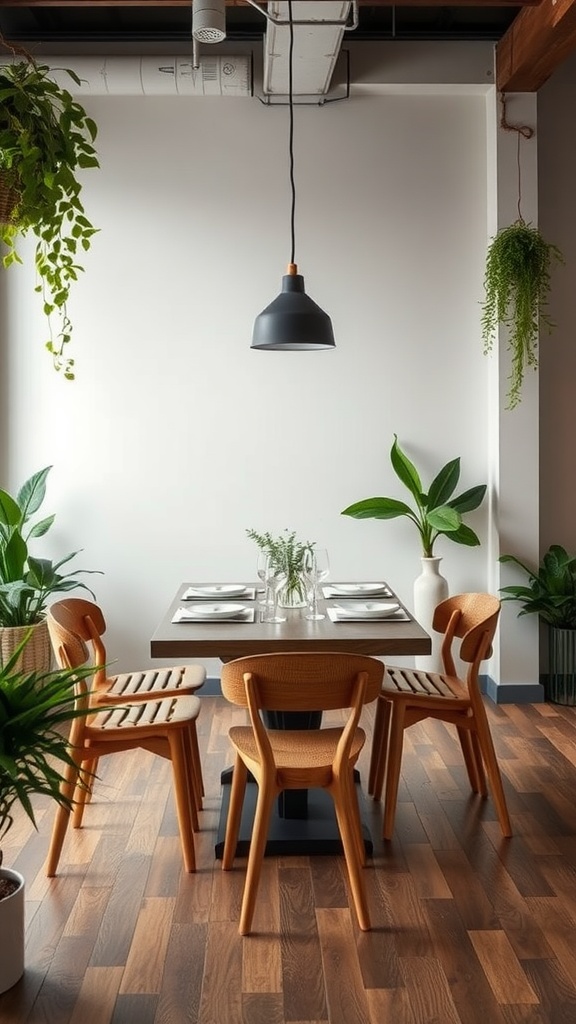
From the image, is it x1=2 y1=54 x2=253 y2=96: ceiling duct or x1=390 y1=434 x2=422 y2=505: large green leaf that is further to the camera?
x1=390 y1=434 x2=422 y2=505: large green leaf

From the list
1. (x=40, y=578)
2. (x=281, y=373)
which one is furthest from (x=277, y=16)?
(x=40, y=578)

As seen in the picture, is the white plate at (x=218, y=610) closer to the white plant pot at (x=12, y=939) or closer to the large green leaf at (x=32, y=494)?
the white plant pot at (x=12, y=939)

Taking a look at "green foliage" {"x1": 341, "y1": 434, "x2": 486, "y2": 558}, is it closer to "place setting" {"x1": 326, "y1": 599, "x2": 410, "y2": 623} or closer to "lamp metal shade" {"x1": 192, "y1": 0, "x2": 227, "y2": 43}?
"place setting" {"x1": 326, "y1": 599, "x2": 410, "y2": 623}

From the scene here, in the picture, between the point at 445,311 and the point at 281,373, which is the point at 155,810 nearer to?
the point at 281,373

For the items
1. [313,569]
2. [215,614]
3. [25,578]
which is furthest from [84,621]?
[25,578]

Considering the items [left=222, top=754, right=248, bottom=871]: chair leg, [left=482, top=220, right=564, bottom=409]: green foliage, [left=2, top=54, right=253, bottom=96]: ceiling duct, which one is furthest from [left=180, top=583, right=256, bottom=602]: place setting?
[left=2, top=54, right=253, bottom=96]: ceiling duct

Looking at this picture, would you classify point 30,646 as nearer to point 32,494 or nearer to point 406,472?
point 32,494

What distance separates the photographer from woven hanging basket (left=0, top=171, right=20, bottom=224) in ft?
7.96

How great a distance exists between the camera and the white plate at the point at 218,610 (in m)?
3.40

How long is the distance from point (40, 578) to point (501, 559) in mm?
2315

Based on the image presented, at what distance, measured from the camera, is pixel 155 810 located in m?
3.69

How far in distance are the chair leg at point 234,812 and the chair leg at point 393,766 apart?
20.8 inches

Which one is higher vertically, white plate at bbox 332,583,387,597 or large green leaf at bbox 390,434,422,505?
large green leaf at bbox 390,434,422,505

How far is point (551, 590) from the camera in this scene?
16.5 ft
